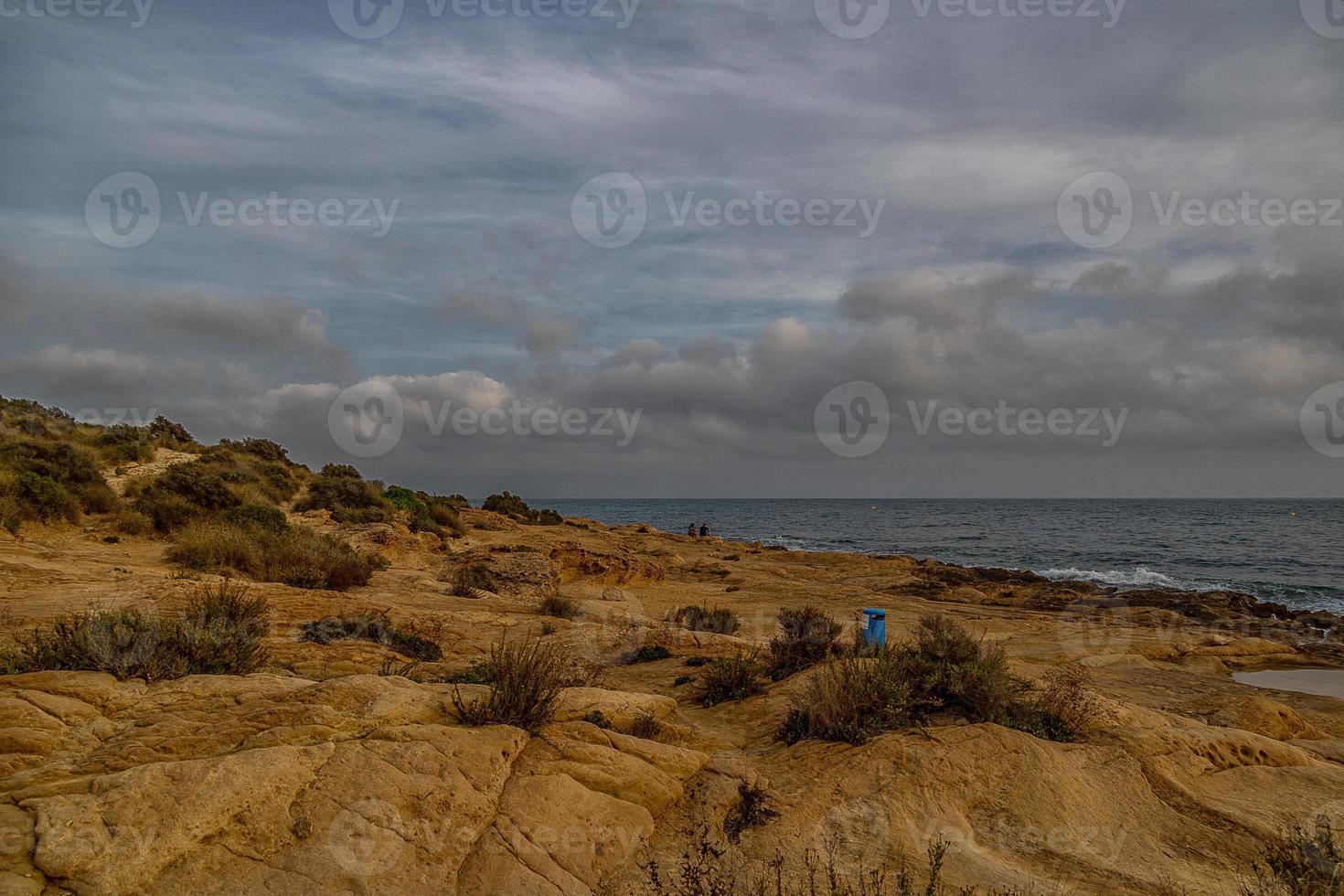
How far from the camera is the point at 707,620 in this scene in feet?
47.3

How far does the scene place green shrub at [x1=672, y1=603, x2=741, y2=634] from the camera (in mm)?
14305

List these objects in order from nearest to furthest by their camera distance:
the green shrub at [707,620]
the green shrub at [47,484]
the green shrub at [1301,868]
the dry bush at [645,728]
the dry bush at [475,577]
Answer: the green shrub at [1301,868] → the dry bush at [645,728] → the green shrub at [707,620] → the green shrub at [47,484] → the dry bush at [475,577]

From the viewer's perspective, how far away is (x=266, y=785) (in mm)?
4324

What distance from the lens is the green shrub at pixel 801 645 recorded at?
9.50 metres

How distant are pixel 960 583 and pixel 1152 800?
77.0ft

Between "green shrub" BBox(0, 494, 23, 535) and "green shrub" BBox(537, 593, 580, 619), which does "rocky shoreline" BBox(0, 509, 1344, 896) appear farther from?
"green shrub" BBox(0, 494, 23, 535)

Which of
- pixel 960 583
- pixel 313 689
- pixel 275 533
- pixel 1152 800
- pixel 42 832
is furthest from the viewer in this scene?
pixel 960 583

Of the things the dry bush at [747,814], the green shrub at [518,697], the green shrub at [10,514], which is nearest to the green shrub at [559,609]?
the green shrub at [518,697]

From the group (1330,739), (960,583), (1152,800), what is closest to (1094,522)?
(960,583)

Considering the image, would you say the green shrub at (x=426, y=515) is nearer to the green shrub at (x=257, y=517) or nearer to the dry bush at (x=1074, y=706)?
the green shrub at (x=257, y=517)

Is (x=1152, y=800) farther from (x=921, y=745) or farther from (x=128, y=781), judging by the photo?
(x=128, y=781)

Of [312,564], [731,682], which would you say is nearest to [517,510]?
[312,564]

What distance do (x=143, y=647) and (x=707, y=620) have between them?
1035 cm

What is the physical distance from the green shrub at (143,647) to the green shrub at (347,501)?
15.9 m
